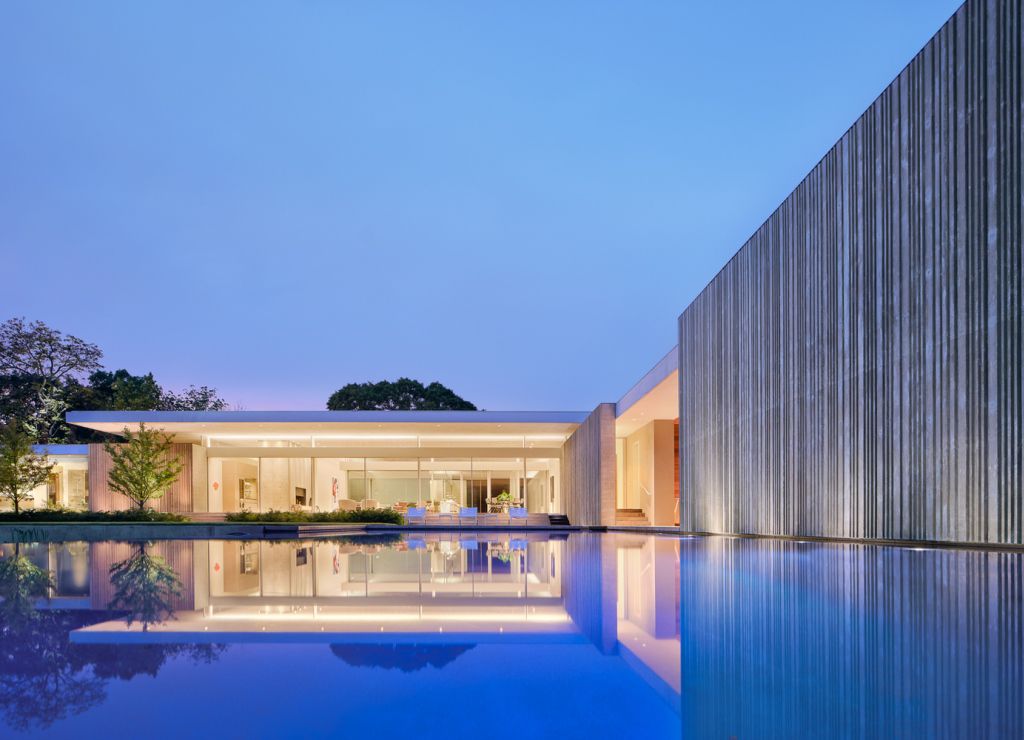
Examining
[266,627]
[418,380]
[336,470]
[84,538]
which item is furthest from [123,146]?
[266,627]

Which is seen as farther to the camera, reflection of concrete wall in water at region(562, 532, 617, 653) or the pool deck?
the pool deck

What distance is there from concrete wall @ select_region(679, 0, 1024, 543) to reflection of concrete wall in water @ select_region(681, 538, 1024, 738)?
2.06m

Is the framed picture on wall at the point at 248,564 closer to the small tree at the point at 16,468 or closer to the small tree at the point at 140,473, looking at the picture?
the small tree at the point at 140,473

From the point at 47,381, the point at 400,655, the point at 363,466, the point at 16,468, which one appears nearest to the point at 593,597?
the point at 400,655

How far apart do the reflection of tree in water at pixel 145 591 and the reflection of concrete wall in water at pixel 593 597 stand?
1.95 metres

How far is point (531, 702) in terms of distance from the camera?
183 centimetres

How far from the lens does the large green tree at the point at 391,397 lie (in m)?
40.8

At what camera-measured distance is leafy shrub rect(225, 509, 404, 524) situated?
742 inches

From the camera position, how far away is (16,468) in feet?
65.5

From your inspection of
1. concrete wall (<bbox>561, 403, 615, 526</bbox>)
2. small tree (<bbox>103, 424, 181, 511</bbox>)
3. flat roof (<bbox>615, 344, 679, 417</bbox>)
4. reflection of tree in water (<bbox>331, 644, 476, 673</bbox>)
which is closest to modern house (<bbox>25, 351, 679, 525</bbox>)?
concrete wall (<bbox>561, 403, 615, 526</bbox>)

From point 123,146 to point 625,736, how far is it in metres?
48.9

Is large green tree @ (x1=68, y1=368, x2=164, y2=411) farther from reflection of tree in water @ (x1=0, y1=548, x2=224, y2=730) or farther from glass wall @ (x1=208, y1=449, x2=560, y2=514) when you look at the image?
reflection of tree in water @ (x1=0, y1=548, x2=224, y2=730)

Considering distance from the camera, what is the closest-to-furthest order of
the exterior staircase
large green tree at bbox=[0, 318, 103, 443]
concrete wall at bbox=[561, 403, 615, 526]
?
concrete wall at bbox=[561, 403, 615, 526]
the exterior staircase
large green tree at bbox=[0, 318, 103, 443]

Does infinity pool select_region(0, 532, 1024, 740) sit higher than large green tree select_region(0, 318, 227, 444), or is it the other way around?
large green tree select_region(0, 318, 227, 444)
